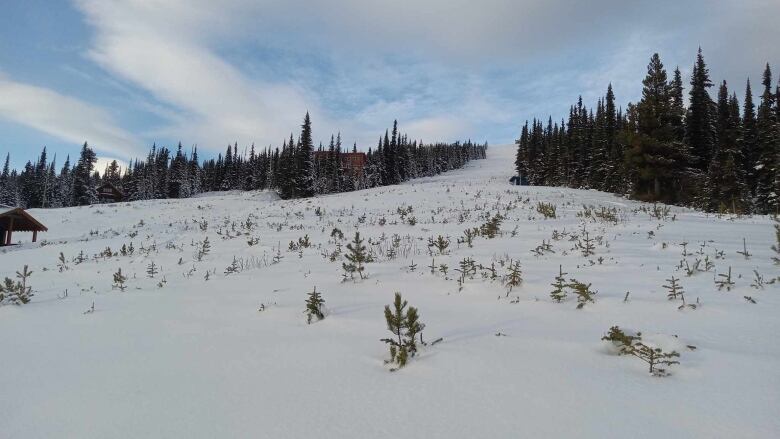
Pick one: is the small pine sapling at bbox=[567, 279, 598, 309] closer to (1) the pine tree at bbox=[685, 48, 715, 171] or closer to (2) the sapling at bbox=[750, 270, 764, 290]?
(2) the sapling at bbox=[750, 270, 764, 290]

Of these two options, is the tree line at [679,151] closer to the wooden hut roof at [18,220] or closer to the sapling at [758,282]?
the sapling at [758,282]

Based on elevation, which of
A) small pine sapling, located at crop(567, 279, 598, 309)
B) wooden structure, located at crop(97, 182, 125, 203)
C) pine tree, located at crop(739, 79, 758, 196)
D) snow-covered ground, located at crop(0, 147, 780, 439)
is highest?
pine tree, located at crop(739, 79, 758, 196)

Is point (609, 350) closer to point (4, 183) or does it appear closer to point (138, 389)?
point (138, 389)

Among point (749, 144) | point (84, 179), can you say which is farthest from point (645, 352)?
point (84, 179)

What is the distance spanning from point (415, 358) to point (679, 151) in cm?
3228

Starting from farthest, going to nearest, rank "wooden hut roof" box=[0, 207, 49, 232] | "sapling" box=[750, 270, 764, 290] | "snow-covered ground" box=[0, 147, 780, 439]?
"wooden hut roof" box=[0, 207, 49, 232]
"sapling" box=[750, 270, 764, 290]
"snow-covered ground" box=[0, 147, 780, 439]

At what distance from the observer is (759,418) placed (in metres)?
2.19

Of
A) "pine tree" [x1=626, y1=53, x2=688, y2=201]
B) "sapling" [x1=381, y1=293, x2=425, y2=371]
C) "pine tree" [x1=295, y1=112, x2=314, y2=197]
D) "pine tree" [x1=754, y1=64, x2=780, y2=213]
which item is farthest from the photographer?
"pine tree" [x1=295, y1=112, x2=314, y2=197]

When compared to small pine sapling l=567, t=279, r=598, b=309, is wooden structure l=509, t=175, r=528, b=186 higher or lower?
higher

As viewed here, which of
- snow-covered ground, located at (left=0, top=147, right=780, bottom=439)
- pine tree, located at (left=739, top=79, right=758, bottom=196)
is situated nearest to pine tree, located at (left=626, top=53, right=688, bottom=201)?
pine tree, located at (left=739, top=79, right=758, bottom=196)

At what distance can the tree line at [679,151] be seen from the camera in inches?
1093

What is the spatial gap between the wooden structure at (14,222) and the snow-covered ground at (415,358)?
25.0m

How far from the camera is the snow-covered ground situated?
2.38 m

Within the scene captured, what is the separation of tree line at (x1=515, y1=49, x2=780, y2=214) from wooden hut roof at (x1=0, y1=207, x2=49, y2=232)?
113 feet
